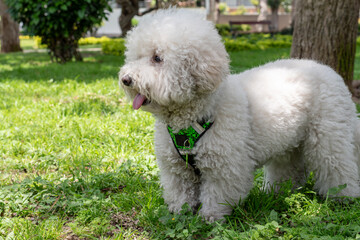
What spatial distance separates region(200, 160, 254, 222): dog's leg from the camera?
2734 mm

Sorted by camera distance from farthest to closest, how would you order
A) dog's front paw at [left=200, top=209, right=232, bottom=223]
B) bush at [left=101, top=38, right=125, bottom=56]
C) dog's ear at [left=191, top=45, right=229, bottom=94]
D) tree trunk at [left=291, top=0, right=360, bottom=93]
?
bush at [left=101, top=38, right=125, bottom=56], tree trunk at [left=291, top=0, right=360, bottom=93], dog's front paw at [left=200, top=209, right=232, bottom=223], dog's ear at [left=191, top=45, right=229, bottom=94]

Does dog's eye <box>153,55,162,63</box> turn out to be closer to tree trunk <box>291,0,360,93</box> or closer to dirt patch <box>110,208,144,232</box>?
dirt patch <box>110,208,144,232</box>

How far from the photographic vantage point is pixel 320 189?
3.17 m

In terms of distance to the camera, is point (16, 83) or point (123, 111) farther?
point (16, 83)

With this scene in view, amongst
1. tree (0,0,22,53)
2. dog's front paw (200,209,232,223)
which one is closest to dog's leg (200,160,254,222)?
dog's front paw (200,209,232,223)

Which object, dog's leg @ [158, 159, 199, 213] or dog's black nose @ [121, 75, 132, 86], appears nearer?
dog's black nose @ [121, 75, 132, 86]

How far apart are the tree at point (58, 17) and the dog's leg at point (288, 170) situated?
7.52m

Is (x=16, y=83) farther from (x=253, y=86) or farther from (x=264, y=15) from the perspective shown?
(x=264, y=15)

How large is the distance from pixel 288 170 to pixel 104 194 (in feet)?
5.43

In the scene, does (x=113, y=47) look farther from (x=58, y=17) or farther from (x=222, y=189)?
(x=222, y=189)

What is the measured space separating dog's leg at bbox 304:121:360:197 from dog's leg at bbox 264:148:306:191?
0.27 meters

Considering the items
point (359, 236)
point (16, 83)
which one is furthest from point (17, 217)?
point (16, 83)

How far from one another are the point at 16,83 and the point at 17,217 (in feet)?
16.0

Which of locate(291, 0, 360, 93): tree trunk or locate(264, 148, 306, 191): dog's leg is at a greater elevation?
locate(291, 0, 360, 93): tree trunk
